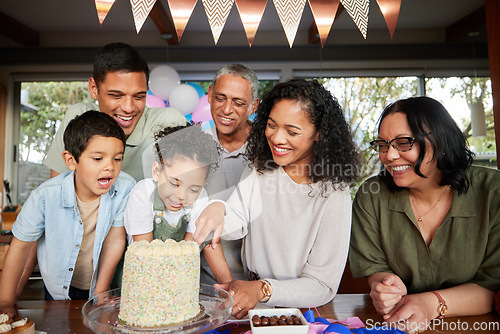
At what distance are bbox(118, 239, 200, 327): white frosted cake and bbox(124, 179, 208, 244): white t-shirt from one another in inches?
18.1

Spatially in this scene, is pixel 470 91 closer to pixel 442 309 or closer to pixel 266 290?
pixel 442 309

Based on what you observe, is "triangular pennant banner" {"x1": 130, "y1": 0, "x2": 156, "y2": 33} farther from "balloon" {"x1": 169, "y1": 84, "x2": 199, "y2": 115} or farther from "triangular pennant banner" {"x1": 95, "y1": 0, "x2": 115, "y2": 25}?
"balloon" {"x1": 169, "y1": 84, "x2": 199, "y2": 115}

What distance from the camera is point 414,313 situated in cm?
134

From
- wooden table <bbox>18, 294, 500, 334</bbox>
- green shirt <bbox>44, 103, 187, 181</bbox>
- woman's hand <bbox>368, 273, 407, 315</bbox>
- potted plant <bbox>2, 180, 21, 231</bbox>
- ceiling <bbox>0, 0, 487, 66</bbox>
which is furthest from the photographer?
ceiling <bbox>0, 0, 487, 66</bbox>

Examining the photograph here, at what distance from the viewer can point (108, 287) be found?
5.33ft

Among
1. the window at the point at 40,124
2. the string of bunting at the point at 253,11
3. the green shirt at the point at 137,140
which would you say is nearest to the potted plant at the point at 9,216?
the window at the point at 40,124

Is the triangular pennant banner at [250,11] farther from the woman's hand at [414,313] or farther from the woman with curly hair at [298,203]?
the woman's hand at [414,313]

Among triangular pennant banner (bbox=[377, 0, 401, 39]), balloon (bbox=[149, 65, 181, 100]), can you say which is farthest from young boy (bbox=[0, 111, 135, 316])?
balloon (bbox=[149, 65, 181, 100])

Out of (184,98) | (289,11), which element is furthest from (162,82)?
(289,11)

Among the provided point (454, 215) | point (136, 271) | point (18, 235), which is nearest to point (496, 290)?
point (454, 215)

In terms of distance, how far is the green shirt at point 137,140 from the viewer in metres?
2.01

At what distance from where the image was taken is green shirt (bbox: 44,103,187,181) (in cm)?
201

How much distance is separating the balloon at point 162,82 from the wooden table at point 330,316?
287 cm

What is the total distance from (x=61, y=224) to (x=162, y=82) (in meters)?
2.70
